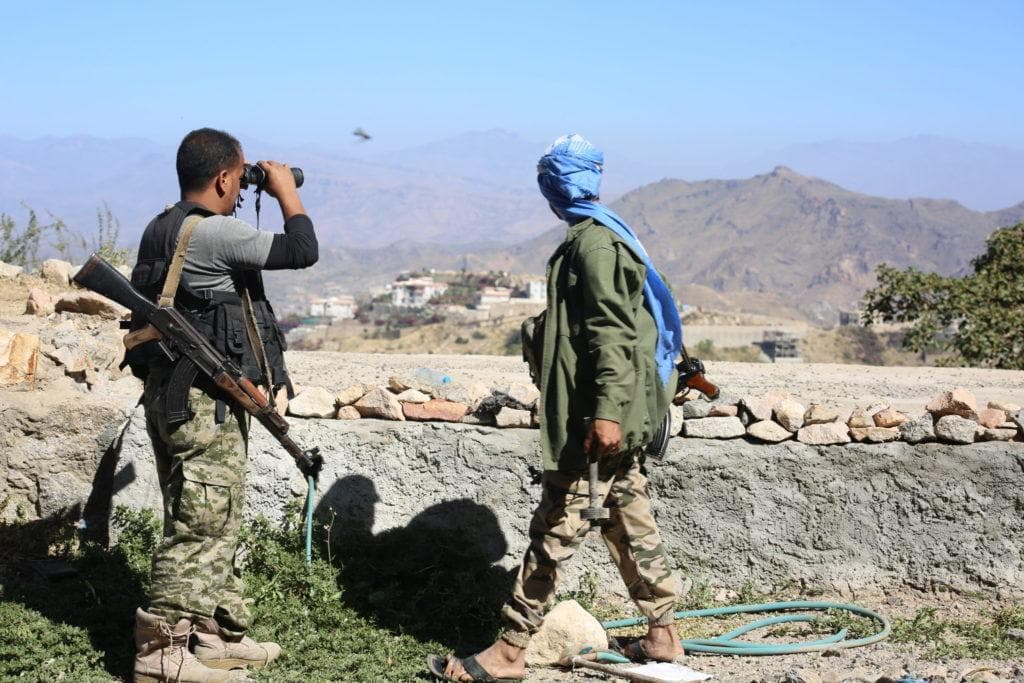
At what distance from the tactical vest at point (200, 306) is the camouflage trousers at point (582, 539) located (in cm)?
117

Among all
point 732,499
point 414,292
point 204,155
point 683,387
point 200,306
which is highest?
point 204,155

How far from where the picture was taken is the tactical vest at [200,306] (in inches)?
149

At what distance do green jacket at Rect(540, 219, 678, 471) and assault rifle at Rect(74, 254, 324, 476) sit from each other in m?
1.11

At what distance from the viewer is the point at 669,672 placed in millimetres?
4051

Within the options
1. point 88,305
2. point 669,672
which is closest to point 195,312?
point 669,672

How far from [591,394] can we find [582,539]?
55 cm

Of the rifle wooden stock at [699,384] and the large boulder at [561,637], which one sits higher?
the rifle wooden stock at [699,384]

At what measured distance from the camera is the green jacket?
371 cm

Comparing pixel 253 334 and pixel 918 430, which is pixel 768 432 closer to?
pixel 918 430

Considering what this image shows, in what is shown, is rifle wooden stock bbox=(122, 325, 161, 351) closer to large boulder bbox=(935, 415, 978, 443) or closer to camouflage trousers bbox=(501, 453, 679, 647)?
camouflage trousers bbox=(501, 453, 679, 647)

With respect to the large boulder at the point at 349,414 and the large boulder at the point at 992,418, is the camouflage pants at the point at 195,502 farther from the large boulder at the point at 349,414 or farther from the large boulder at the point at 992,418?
the large boulder at the point at 992,418

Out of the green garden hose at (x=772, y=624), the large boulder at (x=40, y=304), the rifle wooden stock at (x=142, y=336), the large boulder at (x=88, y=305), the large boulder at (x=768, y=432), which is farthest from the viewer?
the large boulder at (x=40, y=304)

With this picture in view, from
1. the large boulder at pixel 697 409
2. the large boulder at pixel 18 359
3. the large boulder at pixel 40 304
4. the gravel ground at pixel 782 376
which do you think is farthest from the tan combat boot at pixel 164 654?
the large boulder at pixel 40 304

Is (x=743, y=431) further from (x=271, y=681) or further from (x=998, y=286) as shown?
(x=998, y=286)
